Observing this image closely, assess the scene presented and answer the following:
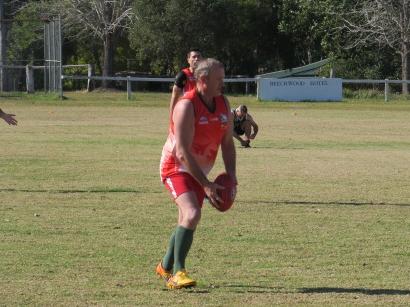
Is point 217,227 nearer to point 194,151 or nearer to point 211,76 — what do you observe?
point 194,151

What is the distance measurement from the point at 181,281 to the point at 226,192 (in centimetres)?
74

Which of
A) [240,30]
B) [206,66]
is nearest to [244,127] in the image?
[206,66]

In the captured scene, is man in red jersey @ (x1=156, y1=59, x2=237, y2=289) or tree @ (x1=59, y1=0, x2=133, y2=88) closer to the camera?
man in red jersey @ (x1=156, y1=59, x2=237, y2=289)

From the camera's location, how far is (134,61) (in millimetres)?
60188

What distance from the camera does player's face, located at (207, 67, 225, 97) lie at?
723 centimetres

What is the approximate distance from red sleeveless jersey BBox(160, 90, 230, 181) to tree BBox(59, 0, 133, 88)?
46127 millimetres

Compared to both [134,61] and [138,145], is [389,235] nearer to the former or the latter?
[138,145]

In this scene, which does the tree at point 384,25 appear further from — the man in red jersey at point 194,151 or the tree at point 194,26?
the man in red jersey at point 194,151

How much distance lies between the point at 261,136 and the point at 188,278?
1751 cm

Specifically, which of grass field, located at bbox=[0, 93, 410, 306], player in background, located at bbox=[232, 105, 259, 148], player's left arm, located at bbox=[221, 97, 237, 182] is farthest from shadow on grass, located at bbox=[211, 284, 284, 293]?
player in background, located at bbox=[232, 105, 259, 148]

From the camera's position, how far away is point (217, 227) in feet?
34.8

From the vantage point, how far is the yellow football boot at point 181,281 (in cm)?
744

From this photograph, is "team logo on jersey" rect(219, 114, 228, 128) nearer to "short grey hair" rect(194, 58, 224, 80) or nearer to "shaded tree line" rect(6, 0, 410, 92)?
"short grey hair" rect(194, 58, 224, 80)

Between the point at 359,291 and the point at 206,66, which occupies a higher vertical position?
the point at 206,66
